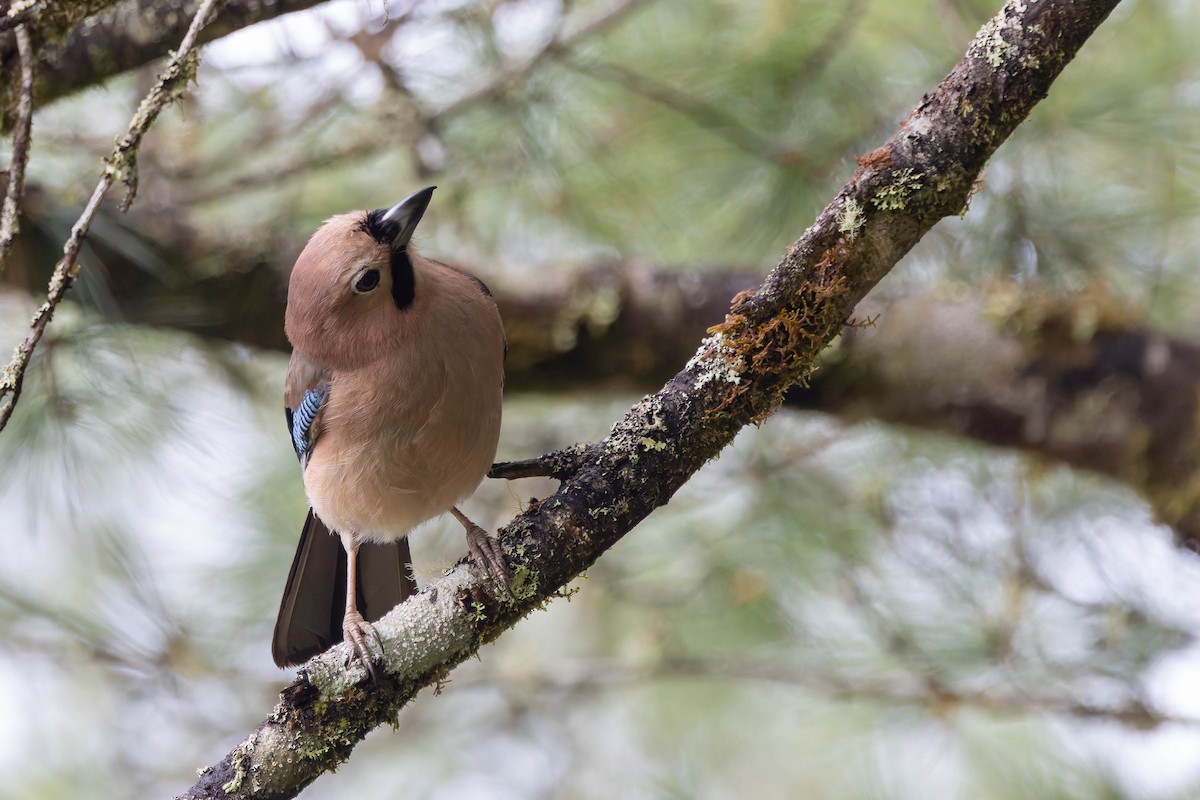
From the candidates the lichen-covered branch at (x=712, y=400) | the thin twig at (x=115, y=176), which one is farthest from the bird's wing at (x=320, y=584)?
the lichen-covered branch at (x=712, y=400)

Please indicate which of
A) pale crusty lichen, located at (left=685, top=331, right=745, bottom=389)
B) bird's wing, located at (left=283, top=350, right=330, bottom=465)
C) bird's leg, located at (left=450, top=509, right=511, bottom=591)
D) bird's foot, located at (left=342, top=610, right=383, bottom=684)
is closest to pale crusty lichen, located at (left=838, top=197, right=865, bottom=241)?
pale crusty lichen, located at (left=685, top=331, right=745, bottom=389)

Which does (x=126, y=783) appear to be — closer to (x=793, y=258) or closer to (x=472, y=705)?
(x=472, y=705)

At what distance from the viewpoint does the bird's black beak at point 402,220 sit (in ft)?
8.32

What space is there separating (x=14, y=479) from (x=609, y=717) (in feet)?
10.6

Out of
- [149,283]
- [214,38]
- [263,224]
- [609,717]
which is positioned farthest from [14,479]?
[609,717]

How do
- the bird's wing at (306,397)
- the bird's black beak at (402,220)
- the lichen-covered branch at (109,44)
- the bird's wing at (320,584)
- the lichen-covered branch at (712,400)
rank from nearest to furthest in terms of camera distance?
1. the lichen-covered branch at (712,400)
2. the bird's black beak at (402,220)
3. the lichen-covered branch at (109,44)
4. the bird's wing at (306,397)
5. the bird's wing at (320,584)

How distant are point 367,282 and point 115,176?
0.63 m

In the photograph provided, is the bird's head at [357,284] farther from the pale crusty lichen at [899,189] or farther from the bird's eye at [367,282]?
the pale crusty lichen at [899,189]

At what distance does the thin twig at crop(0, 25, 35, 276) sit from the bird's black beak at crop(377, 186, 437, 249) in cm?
75

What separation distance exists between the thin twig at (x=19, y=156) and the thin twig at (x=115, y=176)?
0.10 m

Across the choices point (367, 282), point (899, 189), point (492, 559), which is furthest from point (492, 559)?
point (899, 189)

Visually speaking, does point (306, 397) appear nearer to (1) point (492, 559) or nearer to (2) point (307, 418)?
Answer: (2) point (307, 418)

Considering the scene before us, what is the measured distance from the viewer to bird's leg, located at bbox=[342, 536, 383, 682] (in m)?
2.05

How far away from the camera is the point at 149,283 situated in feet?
12.0
